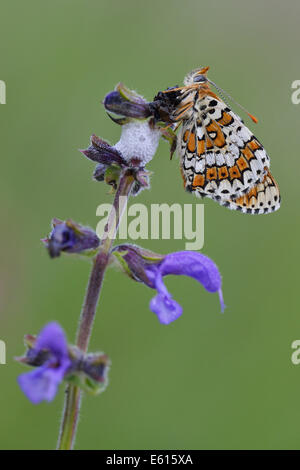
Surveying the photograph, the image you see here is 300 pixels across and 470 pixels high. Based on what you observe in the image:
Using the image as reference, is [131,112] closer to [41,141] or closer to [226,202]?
[226,202]

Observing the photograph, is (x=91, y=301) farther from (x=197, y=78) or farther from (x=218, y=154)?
(x=197, y=78)

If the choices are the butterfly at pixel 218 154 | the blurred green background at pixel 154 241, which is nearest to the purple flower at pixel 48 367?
the butterfly at pixel 218 154

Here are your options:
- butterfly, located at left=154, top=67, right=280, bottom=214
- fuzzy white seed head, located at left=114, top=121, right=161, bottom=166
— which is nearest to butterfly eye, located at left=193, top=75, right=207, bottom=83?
butterfly, located at left=154, top=67, right=280, bottom=214

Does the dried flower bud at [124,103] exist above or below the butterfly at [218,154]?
below

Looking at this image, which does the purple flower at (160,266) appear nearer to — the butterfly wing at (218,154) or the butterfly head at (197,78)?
the butterfly wing at (218,154)

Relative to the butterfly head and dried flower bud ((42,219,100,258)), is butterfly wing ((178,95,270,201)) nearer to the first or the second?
the butterfly head

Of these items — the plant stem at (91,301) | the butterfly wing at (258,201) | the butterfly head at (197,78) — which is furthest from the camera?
the butterfly wing at (258,201)

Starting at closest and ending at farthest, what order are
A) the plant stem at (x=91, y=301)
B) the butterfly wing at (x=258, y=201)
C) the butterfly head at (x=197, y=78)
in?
the plant stem at (x=91, y=301) → the butterfly head at (x=197, y=78) → the butterfly wing at (x=258, y=201)
